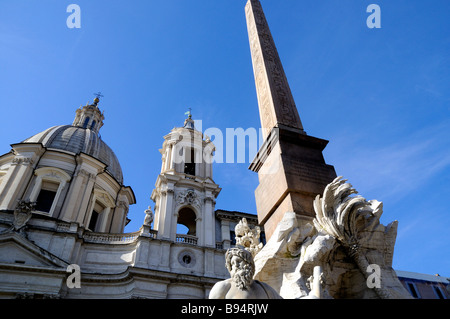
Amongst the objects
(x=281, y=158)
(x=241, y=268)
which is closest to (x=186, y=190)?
(x=281, y=158)

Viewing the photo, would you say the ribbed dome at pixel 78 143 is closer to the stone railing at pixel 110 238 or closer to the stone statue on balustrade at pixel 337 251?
the stone railing at pixel 110 238

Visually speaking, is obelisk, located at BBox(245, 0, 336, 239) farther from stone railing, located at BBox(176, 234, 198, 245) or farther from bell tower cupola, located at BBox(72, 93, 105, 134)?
bell tower cupola, located at BBox(72, 93, 105, 134)

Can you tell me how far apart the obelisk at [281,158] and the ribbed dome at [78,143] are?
22.9 metres

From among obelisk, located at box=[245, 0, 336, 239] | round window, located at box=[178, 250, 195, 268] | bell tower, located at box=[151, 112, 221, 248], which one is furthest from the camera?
bell tower, located at box=[151, 112, 221, 248]

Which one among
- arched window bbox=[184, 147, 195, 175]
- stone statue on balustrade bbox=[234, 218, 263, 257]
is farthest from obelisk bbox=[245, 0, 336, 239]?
arched window bbox=[184, 147, 195, 175]

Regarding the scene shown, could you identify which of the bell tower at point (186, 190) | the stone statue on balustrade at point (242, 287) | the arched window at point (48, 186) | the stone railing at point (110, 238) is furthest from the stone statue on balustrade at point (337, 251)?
the arched window at point (48, 186)

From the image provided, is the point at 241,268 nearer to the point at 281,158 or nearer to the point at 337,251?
the point at 337,251

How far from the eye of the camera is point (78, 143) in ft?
94.3

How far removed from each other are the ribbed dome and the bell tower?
5.95m

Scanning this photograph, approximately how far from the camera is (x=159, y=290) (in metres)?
19.0

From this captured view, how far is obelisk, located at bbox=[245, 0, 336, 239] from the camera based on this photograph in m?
5.36

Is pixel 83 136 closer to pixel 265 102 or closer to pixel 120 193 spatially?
pixel 120 193
